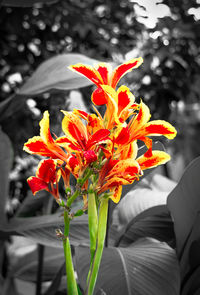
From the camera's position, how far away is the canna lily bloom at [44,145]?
0.42 m

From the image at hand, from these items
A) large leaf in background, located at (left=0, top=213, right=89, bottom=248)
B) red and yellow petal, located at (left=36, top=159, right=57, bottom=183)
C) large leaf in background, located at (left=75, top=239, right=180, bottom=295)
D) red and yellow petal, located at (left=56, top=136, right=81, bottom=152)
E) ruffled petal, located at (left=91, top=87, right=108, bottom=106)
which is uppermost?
ruffled petal, located at (left=91, top=87, right=108, bottom=106)

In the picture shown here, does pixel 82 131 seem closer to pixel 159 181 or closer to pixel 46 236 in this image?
pixel 46 236

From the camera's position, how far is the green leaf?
96cm

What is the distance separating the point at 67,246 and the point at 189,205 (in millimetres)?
269

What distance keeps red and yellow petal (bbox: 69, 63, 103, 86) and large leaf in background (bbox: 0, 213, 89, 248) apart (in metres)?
0.35


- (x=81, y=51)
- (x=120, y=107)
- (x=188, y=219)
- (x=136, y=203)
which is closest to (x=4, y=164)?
(x=136, y=203)

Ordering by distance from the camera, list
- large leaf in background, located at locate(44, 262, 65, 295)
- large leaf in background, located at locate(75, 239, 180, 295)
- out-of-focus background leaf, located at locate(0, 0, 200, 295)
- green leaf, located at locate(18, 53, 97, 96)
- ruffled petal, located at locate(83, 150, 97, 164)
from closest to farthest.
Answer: ruffled petal, located at locate(83, 150, 97, 164) → large leaf in background, located at locate(75, 239, 180, 295) → large leaf in background, located at locate(44, 262, 65, 295) → green leaf, located at locate(18, 53, 97, 96) → out-of-focus background leaf, located at locate(0, 0, 200, 295)

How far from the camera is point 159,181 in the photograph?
116 cm

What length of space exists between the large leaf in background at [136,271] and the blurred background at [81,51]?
0.90m

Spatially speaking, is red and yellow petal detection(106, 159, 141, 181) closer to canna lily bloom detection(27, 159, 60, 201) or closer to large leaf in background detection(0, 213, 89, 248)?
canna lily bloom detection(27, 159, 60, 201)

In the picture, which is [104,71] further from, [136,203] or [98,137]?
[136,203]

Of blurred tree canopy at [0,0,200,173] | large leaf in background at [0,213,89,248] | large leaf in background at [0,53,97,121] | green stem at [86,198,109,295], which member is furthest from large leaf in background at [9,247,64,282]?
green stem at [86,198,109,295]

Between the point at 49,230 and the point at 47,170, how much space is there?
385 mm

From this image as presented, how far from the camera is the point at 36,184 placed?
422mm
